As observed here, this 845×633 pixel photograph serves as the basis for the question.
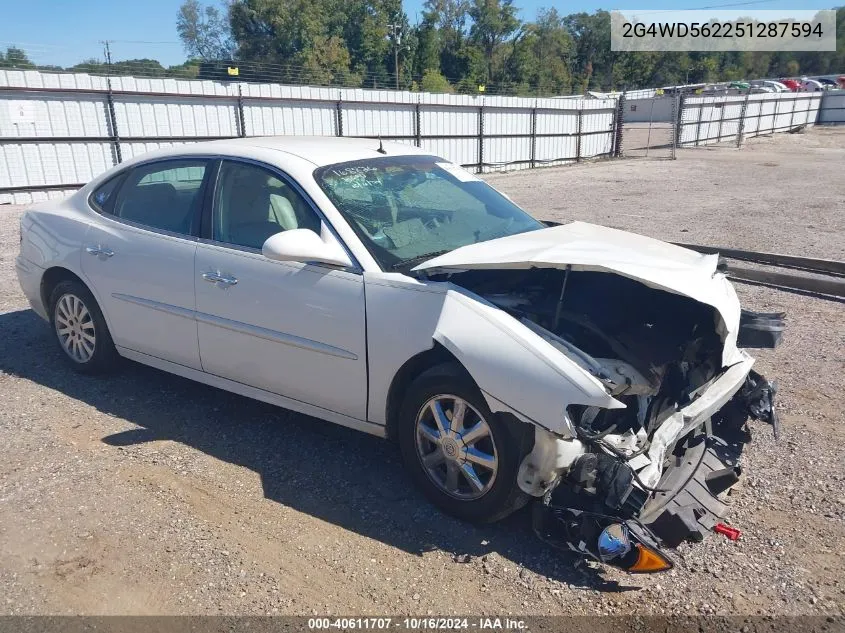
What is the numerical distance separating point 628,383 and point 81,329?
383 centimetres

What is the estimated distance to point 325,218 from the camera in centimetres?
359

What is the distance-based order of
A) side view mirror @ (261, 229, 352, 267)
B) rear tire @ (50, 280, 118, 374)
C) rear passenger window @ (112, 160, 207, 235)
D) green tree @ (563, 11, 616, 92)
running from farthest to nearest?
green tree @ (563, 11, 616, 92)
rear tire @ (50, 280, 118, 374)
rear passenger window @ (112, 160, 207, 235)
side view mirror @ (261, 229, 352, 267)

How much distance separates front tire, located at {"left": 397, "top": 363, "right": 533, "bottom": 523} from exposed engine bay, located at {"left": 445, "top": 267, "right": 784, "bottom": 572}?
0.13 m

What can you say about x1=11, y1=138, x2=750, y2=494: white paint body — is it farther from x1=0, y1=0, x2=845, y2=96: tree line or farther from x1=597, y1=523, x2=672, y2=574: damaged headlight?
x1=0, y1=0, x2=845, y2=96: tree line

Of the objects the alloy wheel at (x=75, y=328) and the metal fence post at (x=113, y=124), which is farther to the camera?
the metal fence post at (x=113, y=124)

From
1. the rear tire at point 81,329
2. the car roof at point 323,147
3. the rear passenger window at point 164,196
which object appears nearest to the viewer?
the car roof at point 323,147

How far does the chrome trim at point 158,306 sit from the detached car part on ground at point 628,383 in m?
1.65

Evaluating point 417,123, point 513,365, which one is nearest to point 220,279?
point 513,365

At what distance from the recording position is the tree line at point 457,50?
213 feet

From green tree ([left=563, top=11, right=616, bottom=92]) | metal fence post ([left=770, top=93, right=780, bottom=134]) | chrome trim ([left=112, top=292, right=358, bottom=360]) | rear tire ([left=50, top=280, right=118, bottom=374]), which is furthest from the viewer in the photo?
green tree ([left=563, top=11, right=616, bottom=92])

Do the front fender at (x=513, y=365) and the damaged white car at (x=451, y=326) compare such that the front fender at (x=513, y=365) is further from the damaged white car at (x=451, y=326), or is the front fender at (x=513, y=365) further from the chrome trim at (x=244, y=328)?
the chrome trim at (x=244, y=328)

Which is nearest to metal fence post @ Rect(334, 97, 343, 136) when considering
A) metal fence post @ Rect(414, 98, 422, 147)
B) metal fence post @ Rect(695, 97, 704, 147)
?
metal fence post @ Rect(414, 98, 422, 147)

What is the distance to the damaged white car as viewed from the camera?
2846 millimetres

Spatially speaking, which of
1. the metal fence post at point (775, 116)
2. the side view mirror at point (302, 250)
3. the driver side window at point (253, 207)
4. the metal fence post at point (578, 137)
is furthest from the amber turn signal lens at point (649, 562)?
the metal fence post at point (775, 116)
